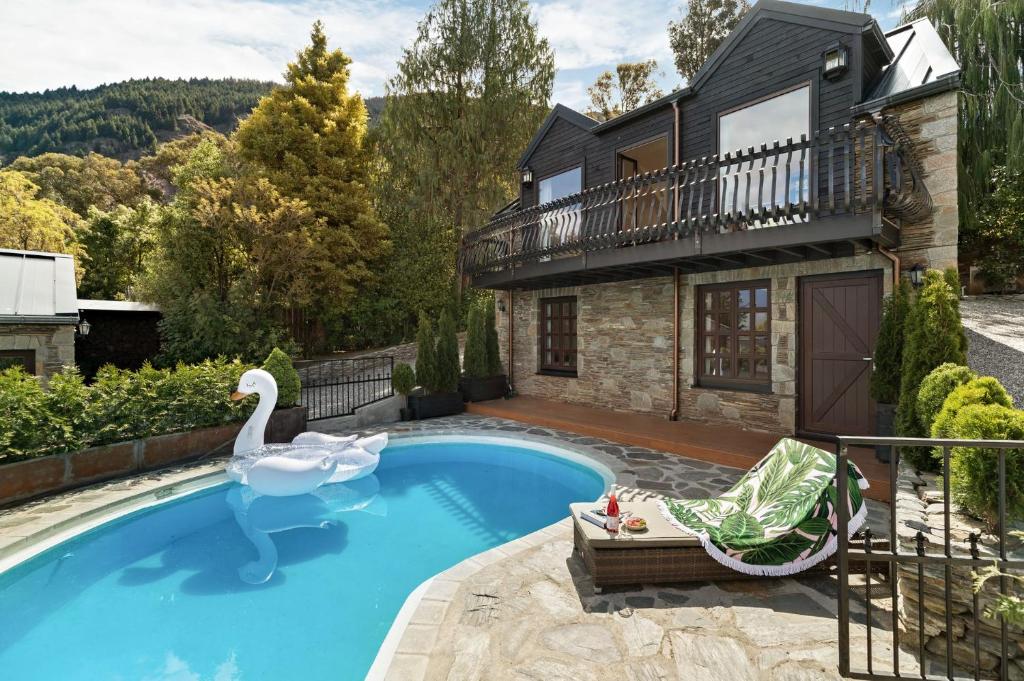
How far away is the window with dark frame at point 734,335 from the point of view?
7945 millimetres

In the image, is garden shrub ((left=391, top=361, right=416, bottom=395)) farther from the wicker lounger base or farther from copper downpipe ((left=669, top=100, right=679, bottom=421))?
the wicker lounger base

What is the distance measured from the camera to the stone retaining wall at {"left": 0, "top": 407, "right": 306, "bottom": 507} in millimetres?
5488

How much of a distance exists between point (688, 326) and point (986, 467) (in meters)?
6.17

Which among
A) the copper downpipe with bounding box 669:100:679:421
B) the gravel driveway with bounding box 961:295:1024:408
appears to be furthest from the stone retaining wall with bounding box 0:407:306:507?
the gravel driveway with bounding box 961:295:1024:408

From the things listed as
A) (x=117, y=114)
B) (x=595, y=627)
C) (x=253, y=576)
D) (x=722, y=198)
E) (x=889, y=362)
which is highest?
(x=117, y=114)

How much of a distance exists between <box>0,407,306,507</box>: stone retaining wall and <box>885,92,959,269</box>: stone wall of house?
9.94m

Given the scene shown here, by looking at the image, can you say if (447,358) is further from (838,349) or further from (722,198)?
(838,349)

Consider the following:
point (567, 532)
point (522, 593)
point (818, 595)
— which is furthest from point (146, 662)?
point (818, 595)

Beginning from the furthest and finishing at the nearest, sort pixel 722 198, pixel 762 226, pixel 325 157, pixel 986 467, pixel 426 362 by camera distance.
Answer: pixel 325 157 < pixel 426 362 < pixel 722 198 < pixel 762 226 < pixel 986 467

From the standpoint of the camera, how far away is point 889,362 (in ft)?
19.4

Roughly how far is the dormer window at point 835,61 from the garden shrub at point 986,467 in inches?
241

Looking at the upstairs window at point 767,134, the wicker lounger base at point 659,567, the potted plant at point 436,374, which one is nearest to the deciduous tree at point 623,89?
the upstairs window at point 767,134

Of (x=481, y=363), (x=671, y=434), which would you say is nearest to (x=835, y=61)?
(x=671, y=434)

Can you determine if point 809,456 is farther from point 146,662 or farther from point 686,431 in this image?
point 146,662
